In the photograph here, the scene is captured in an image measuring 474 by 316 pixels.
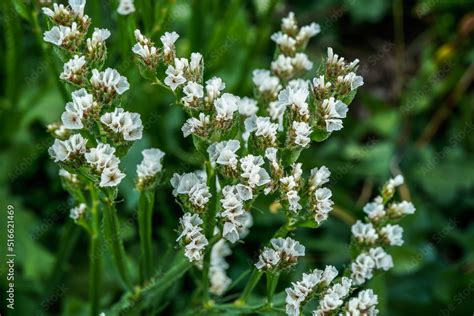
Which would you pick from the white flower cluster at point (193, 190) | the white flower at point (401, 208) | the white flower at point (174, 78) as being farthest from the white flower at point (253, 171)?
the white flower at point (401, 208)

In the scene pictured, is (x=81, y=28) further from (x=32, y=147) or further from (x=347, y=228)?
(x=347, y=228)

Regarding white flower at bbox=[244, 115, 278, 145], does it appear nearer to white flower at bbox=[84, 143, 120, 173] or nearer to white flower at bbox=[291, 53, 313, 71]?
white flower at bbox=[84, 143, 120, 173]

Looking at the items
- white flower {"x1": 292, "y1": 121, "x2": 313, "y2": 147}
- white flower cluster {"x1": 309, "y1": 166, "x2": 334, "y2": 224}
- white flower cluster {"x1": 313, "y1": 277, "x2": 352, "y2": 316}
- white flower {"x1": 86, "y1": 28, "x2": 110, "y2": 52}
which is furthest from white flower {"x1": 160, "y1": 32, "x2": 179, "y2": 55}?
white flower cluster {"x1": 313, "y1": 277, "x2": 352, "y2": 316}

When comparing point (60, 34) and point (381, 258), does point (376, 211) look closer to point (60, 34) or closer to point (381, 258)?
point (381, 258)

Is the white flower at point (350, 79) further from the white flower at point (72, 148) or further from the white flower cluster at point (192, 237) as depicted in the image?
the white flower at point (72, 148)

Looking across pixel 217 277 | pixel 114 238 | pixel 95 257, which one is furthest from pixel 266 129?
pixel 95 257
